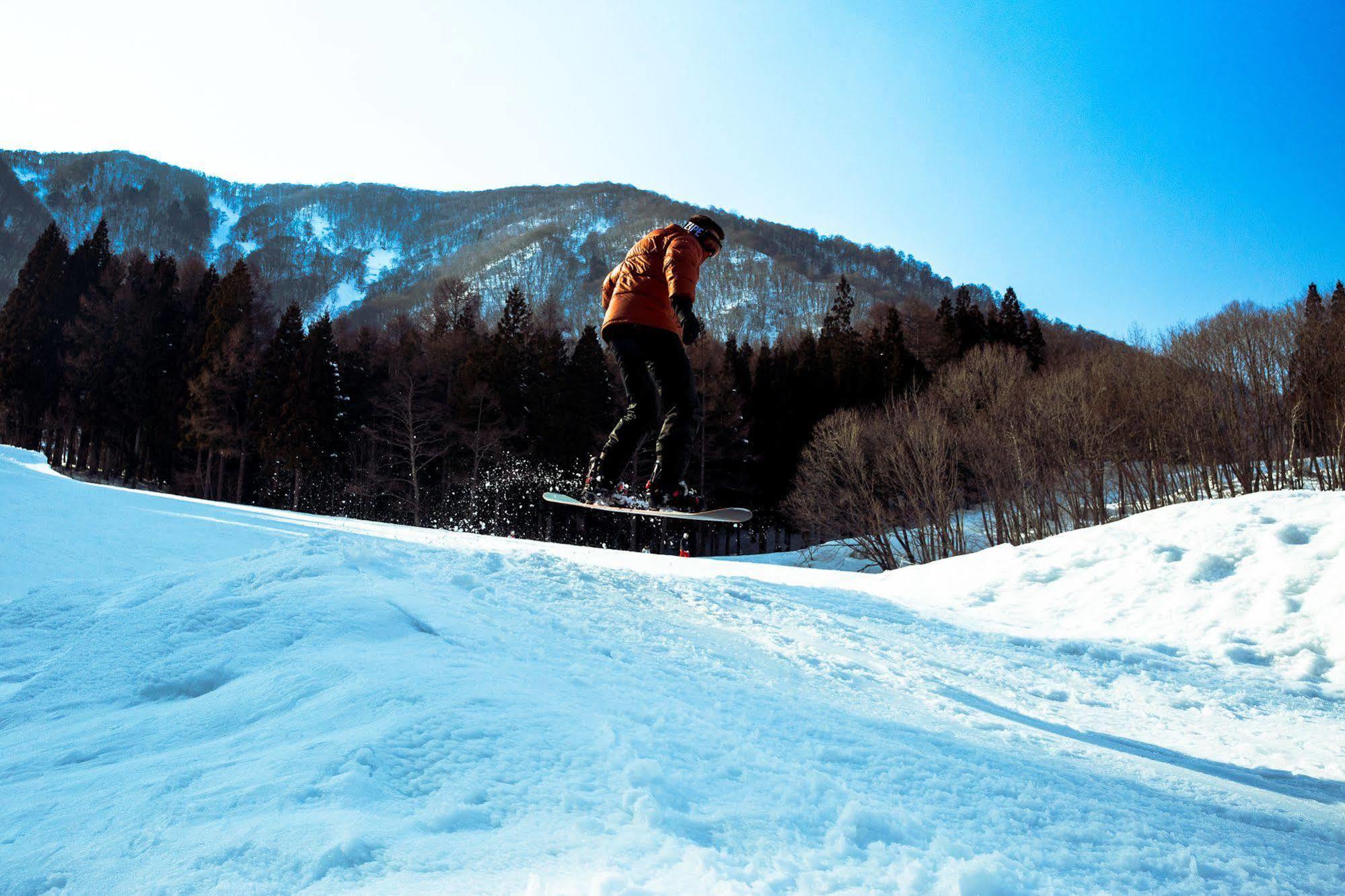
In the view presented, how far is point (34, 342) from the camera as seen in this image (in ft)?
136

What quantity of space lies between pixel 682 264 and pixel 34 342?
53590mm

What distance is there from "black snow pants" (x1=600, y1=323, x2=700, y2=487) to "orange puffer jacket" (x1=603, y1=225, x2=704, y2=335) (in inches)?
3.5

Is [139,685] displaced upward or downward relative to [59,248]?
downward

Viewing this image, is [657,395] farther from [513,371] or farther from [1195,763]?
[513,371]

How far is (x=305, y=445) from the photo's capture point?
1299 inches

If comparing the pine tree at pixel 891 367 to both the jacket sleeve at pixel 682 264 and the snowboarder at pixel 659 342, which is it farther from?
the jacket sleeve at pixel 682 264

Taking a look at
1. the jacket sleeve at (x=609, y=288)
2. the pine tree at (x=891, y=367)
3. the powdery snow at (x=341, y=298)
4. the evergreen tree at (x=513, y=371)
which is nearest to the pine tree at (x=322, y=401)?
the evergreen tree at (x=513, y=371)

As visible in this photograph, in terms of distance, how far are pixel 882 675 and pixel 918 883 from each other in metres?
3.38

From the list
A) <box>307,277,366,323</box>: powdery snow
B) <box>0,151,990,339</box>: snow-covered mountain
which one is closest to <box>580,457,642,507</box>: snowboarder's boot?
<box>0,151,990,339</box>: snow-covered mountain

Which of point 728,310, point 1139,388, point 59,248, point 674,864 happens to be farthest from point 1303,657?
point 728,310

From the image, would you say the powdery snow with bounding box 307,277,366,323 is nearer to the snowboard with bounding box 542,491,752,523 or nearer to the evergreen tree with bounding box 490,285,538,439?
the evergreen tree with bounding box 490,285,538,439

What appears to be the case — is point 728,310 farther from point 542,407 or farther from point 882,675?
point 882,675

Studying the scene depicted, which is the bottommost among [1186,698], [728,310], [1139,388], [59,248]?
[1186,698]

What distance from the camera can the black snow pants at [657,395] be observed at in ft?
18.5
